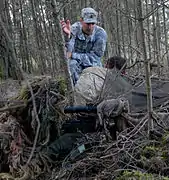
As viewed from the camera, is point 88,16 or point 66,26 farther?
point 88,16

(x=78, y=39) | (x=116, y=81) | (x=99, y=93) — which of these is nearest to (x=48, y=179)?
(x=99, y=93)

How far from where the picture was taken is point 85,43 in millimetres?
4844

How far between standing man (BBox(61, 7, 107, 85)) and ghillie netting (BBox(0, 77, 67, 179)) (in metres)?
1.41

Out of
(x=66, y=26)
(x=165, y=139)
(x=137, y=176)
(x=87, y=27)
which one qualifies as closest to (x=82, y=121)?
(x=165, y=139)

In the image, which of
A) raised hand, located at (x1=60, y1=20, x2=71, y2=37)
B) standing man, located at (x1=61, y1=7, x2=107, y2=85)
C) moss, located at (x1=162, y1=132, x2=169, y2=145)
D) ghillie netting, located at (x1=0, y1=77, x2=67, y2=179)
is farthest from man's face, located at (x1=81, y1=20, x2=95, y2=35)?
moss, located at (x1=162, y1=132, x2=169, y2=145)

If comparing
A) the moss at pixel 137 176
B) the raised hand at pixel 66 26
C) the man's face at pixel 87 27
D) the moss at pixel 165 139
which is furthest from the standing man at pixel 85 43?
the moss at pixel 137 176

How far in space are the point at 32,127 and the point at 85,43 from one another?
2154mm

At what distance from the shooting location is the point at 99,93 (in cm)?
342

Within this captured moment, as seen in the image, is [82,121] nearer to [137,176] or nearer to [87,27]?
[137,176]

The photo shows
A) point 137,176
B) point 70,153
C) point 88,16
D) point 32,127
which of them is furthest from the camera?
point 88,16

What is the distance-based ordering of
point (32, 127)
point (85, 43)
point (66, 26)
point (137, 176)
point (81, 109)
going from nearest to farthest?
1. point (137, 176)
2. point (32, 127)
3. point (81, 109)
4. point (66, 26)
5. point (85, 43)

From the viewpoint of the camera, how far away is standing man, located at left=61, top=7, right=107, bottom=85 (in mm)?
4574

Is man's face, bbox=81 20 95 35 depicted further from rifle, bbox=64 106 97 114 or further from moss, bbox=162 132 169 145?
moss, bbox=162 132 169 145

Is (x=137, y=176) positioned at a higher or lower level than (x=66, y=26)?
lower
